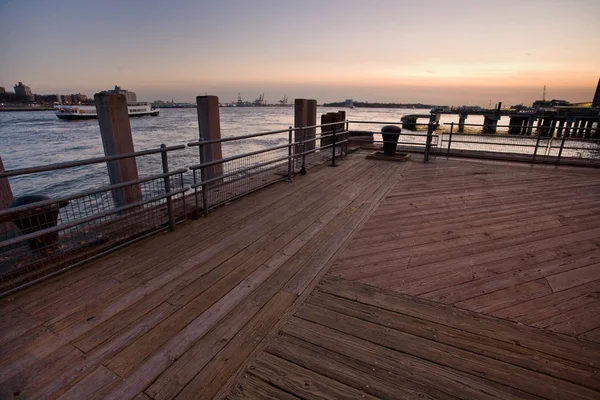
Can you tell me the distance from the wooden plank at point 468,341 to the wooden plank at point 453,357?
5 centimetres

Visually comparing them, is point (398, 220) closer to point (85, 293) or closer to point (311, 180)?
point (311, 180)

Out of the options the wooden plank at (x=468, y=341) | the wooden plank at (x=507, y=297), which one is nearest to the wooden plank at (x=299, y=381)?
the wooden plank at (x=468, y=341)

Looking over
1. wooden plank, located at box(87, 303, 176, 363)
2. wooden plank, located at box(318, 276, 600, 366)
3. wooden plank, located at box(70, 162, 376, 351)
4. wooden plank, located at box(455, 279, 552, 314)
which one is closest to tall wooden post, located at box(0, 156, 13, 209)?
wooden plank, located at box(70, 162, 376, 351)

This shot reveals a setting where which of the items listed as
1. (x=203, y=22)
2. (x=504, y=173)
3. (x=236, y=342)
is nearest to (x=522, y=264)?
(x=236, y=342)

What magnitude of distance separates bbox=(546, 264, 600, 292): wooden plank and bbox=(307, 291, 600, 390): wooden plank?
0.99m

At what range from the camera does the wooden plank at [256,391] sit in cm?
156

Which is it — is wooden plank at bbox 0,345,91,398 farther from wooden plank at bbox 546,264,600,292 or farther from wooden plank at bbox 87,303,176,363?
wooden plank at bbox 546,264,600,292

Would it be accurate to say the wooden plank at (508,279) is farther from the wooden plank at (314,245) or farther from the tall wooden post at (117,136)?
the tall wooden post at (117,136)

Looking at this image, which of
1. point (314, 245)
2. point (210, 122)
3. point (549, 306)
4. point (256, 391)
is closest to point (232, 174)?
point (210, 122)

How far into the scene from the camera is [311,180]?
6.27 meters

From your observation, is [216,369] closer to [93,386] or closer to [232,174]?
[93,386]

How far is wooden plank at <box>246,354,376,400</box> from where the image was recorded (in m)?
1.58

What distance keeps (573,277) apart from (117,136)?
527 centimetres

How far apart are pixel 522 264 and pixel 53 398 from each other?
12.6 ft
